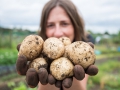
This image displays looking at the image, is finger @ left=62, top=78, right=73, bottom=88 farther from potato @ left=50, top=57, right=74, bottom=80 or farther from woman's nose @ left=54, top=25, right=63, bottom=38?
woman's nose @ left=54, top=25, right=63, bottom=38

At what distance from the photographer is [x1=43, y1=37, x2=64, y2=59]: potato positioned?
3.43ft

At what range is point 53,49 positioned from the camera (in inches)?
41.7

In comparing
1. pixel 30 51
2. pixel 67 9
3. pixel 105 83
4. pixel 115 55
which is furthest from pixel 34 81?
pixel 115 55

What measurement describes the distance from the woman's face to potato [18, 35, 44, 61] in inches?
25.5

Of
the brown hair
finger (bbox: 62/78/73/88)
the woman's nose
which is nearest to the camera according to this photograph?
finger (bbox: 62/78/73/88)

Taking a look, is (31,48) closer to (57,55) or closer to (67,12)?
(57,55)

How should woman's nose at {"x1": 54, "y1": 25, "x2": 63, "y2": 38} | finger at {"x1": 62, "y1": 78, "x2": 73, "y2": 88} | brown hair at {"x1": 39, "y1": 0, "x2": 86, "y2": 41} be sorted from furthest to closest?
brown hair at {"x1": 39, "y1": 0, "x2": 86, "y2": 41}, woman's nose at {"x1": 54, "y1": 25, "x2": 63, "y2": 38}, finger at {"x1": 62, "y1": 78, "x2": 73, "y2": 88}

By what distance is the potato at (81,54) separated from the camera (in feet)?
3.27

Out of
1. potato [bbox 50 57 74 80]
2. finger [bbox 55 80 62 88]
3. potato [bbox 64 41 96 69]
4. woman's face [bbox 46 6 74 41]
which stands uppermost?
woman's face [bbox 46 6 74 41]

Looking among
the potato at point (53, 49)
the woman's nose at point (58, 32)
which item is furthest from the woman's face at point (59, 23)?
the potato at point (53, 49)

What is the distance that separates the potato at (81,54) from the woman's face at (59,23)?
2.30ft

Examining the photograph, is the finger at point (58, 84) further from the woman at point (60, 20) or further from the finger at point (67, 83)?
the woman at point (60, 20)

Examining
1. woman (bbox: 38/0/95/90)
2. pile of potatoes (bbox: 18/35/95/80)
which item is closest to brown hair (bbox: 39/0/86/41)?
woman (bbox: 38/0/95/90)

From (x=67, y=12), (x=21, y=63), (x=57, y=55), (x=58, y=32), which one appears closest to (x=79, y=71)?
(x=57, y=55)
